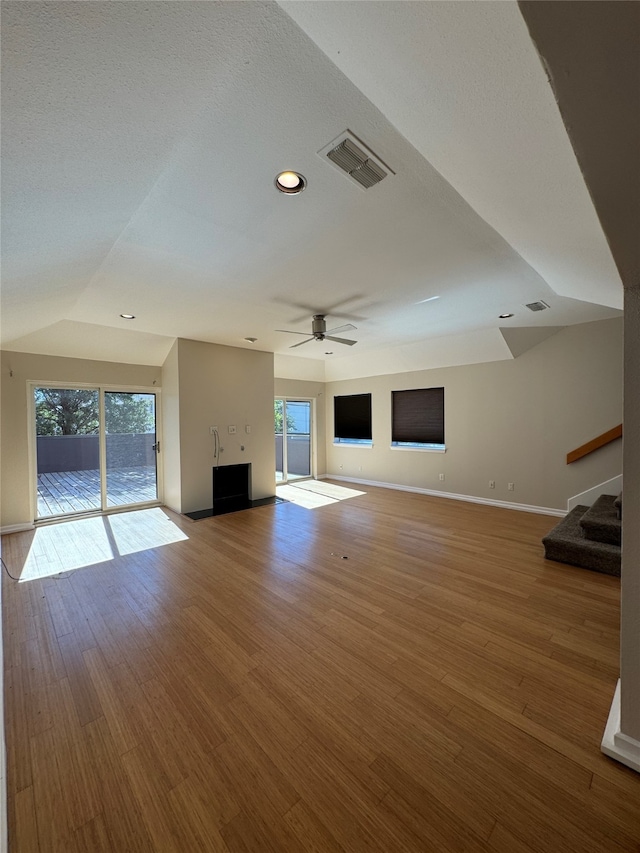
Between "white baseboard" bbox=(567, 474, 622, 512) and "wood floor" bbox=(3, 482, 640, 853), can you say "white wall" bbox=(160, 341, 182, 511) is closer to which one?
"wood floor" bbox=(3, 482, 640, 853)

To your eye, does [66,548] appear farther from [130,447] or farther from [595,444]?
[595,444]

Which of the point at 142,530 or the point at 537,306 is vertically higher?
the point at 537,306

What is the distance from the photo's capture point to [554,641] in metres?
2.28

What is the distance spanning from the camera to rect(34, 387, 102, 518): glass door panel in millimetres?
5016

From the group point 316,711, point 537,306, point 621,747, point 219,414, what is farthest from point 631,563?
point 219,414

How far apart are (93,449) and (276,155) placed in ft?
17.9

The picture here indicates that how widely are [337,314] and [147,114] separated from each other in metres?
3.02

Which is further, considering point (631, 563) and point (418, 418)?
point (418, 418)

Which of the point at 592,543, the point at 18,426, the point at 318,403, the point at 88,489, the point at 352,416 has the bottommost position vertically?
the point at 592,543

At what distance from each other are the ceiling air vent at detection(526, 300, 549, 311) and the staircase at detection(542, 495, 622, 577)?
2.43 meters

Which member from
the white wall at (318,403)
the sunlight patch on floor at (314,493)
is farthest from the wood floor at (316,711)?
the white wall at (318,403)

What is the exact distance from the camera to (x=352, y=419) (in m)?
8.12

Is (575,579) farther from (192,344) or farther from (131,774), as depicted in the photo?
(192,344)

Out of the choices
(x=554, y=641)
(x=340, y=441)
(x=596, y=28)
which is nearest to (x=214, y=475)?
(x=340, y=441)
